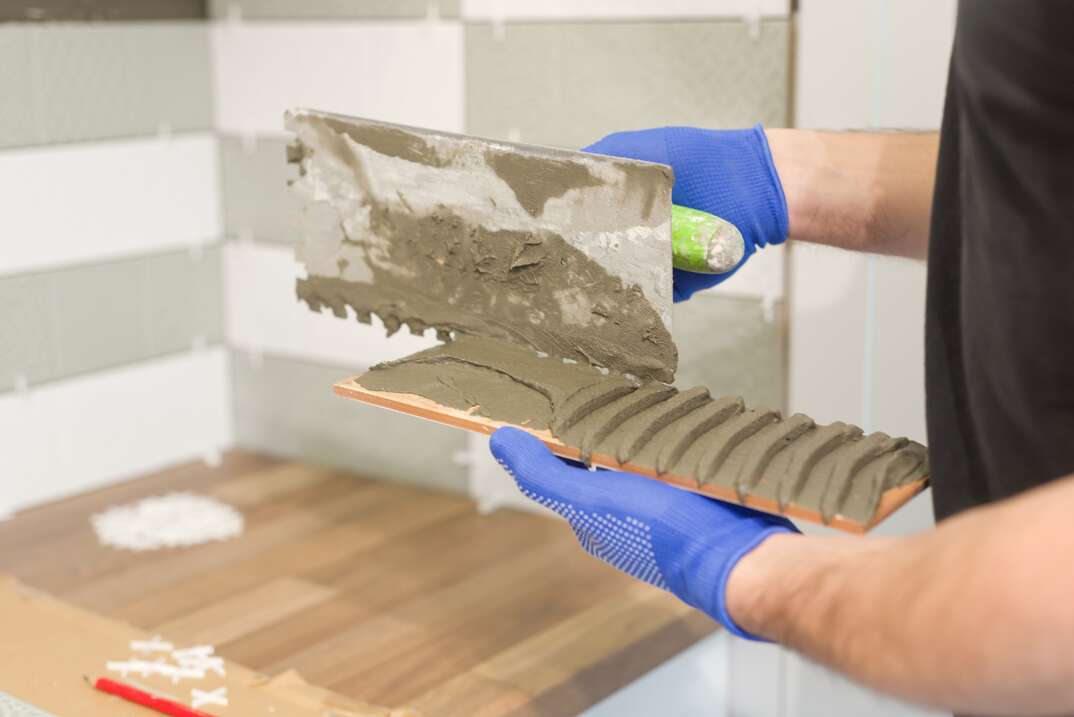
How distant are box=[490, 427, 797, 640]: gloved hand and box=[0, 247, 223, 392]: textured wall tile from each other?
93 centimetres

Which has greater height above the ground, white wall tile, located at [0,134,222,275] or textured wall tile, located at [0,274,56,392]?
white wall tile, located at [0,134,222,275]

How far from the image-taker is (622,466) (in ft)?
2.83

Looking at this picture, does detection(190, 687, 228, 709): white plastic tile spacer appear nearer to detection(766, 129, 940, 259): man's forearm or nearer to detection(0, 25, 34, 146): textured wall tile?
detection(766, 129, 940, 259): man's forearm

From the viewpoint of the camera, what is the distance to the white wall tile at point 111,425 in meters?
1.57

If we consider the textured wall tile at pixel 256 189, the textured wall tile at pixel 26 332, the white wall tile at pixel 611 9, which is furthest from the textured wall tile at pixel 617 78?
the textured wall tile at pixel 26 332

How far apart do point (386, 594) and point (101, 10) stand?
87 centimetres

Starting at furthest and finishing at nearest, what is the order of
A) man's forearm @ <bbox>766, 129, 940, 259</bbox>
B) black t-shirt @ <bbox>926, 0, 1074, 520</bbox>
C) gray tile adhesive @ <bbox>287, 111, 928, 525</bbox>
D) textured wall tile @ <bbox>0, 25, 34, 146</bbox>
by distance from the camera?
textured wall tile @ <bbox>0, 25, 34, 146</bbox>, man's forearm @ <bbox>766, 129, 940, 259</bbox>, gray tile adhesive @ <bbox>287, 111, 928, 525</bbox>, black t-shirt @ <bbox>926, 0, 1074, 520</bbox>

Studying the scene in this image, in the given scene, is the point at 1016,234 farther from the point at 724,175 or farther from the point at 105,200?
the point at 105,200

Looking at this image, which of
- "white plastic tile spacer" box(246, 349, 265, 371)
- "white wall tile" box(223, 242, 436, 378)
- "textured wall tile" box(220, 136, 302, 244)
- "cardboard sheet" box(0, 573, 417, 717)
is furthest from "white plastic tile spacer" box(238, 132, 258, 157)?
"cardboard sheet" box(0, 573, 417, 717)

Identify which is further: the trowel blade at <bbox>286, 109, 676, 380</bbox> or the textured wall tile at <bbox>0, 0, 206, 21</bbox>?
the textured wall tile at <bbox>0, 0, 206, 21</bbox>

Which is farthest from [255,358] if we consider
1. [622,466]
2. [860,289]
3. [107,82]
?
[622,466]

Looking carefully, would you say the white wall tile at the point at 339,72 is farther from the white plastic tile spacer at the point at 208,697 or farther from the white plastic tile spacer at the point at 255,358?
the white plastic tile spacer at the point at 208,697

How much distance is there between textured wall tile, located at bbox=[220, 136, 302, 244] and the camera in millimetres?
1677

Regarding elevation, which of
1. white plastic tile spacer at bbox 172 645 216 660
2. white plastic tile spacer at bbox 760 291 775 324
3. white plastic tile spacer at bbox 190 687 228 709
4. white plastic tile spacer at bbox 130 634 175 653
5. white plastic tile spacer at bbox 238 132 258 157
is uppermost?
white plastic tile spacer at bbox 238 132 258 157
